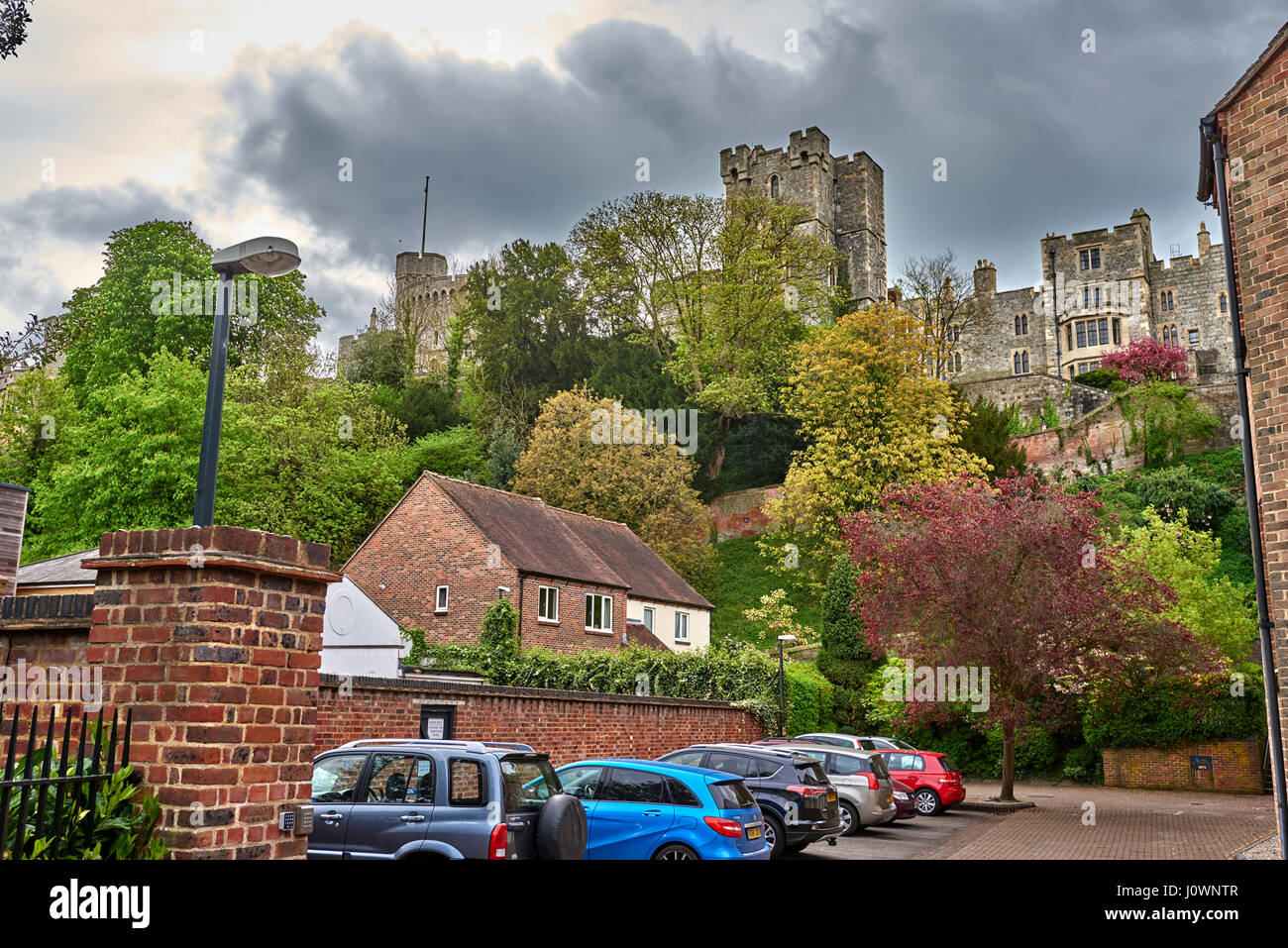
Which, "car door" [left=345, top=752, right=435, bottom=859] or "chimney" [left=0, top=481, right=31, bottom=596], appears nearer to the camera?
"car door" [left=345, top=752, right=435, bottom=859]

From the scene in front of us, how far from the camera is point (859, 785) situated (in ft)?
58.0

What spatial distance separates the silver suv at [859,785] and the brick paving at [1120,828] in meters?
1.24

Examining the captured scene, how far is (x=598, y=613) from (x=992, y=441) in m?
24.6

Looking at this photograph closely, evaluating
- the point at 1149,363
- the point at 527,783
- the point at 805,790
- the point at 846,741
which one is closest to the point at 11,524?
the point at 527,783

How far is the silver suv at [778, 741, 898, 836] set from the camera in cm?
1767

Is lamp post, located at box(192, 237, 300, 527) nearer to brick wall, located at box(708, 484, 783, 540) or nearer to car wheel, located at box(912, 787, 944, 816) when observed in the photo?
car wheel, located at box(912, 787, 944, 816)

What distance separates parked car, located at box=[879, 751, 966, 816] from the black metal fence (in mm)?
19611

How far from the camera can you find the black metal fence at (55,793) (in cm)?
355

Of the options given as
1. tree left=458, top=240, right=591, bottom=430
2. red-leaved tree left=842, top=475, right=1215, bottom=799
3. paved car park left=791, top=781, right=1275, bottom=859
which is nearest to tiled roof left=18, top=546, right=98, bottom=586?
paved car park left=791, top=781, right=1275, bottom=859

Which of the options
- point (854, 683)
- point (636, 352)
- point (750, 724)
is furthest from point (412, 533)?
point (636, 352)

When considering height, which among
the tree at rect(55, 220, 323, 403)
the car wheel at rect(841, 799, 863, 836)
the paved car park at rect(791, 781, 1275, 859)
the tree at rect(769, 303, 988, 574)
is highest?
the tree at rect(55, 220, 323, 403)

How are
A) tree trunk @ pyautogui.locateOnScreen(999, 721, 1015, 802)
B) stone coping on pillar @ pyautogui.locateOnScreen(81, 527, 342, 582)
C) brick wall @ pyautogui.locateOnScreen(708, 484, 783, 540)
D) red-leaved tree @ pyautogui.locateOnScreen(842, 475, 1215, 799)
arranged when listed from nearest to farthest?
stone coping on pillar @ pyautogui.locateOnScreen(81, 527, 342, 582), red-leaved tree @ pyautogui.locateOnScreen(842, 475, 1215, 799), tree trunk @ pyautogui.locateOnScreen(999, 721, 1015, 802), brick wall @ pyautogui.locateOnScreen(708, 484, 783, 540)
